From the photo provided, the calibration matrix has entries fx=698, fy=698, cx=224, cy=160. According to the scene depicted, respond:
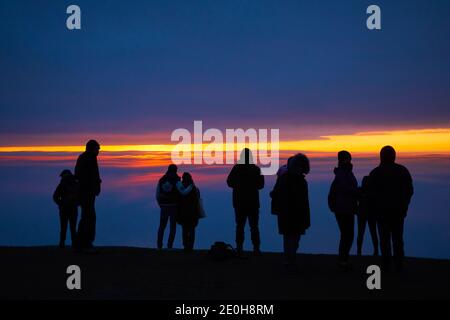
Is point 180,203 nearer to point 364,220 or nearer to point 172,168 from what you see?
point 172,168

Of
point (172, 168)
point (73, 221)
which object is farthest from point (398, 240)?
point (73, 221)

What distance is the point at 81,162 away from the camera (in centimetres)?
1533

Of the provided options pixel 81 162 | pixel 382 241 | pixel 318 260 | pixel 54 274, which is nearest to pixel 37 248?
pixel 81 162

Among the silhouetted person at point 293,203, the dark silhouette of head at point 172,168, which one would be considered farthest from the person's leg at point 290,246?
the dark silhouette of head at point 172,168

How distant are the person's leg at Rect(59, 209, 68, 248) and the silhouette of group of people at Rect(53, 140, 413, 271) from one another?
3 centimetres

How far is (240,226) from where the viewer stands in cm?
1551

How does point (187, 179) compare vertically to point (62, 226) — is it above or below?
above

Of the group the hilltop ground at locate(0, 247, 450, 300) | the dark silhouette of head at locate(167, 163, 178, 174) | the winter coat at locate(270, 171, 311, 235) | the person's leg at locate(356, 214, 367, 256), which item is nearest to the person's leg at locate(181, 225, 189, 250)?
the hilltop ground at locate(0, 247, 450, 300)

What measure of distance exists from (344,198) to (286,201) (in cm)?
112

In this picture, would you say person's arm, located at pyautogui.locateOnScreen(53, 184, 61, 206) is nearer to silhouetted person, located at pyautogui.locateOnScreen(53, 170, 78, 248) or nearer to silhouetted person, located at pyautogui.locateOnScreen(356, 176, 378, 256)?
silhouetted person, located at pyautogui.locateOnScreen(53, 170, 78, 248)

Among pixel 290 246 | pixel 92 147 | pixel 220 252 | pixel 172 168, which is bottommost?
pixel 220 252
